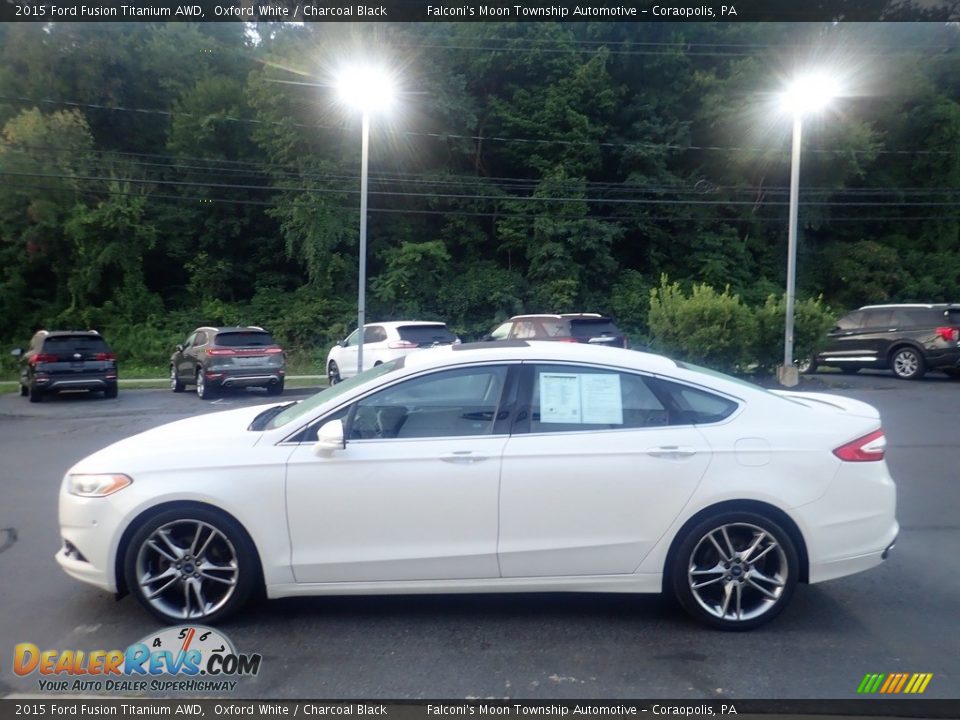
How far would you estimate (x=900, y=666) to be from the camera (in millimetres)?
4371

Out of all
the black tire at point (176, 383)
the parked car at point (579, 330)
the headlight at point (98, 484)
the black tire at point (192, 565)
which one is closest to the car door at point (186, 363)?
the black tire at point (176, 383)

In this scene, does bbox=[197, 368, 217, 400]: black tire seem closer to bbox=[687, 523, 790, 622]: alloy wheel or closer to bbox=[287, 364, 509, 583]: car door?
bbox=[287, 364, 509, 583]: car door

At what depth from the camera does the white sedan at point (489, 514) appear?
15.5ft

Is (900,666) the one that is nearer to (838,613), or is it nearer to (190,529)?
(838,613)

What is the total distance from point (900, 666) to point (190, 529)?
3934 millimetres

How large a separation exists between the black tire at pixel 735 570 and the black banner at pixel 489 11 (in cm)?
1429

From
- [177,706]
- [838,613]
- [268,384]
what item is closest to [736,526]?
[838,613]

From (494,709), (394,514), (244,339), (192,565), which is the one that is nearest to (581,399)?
(394,514)

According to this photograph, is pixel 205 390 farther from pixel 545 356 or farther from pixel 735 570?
pixel 735 570

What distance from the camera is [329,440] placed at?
4703 mm

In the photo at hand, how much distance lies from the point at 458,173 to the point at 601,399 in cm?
3452

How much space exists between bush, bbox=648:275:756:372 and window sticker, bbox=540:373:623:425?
1525cm

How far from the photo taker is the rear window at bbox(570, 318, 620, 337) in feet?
62.2

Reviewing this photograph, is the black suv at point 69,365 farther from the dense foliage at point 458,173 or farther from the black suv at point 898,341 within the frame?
the black suv at point 898,341
